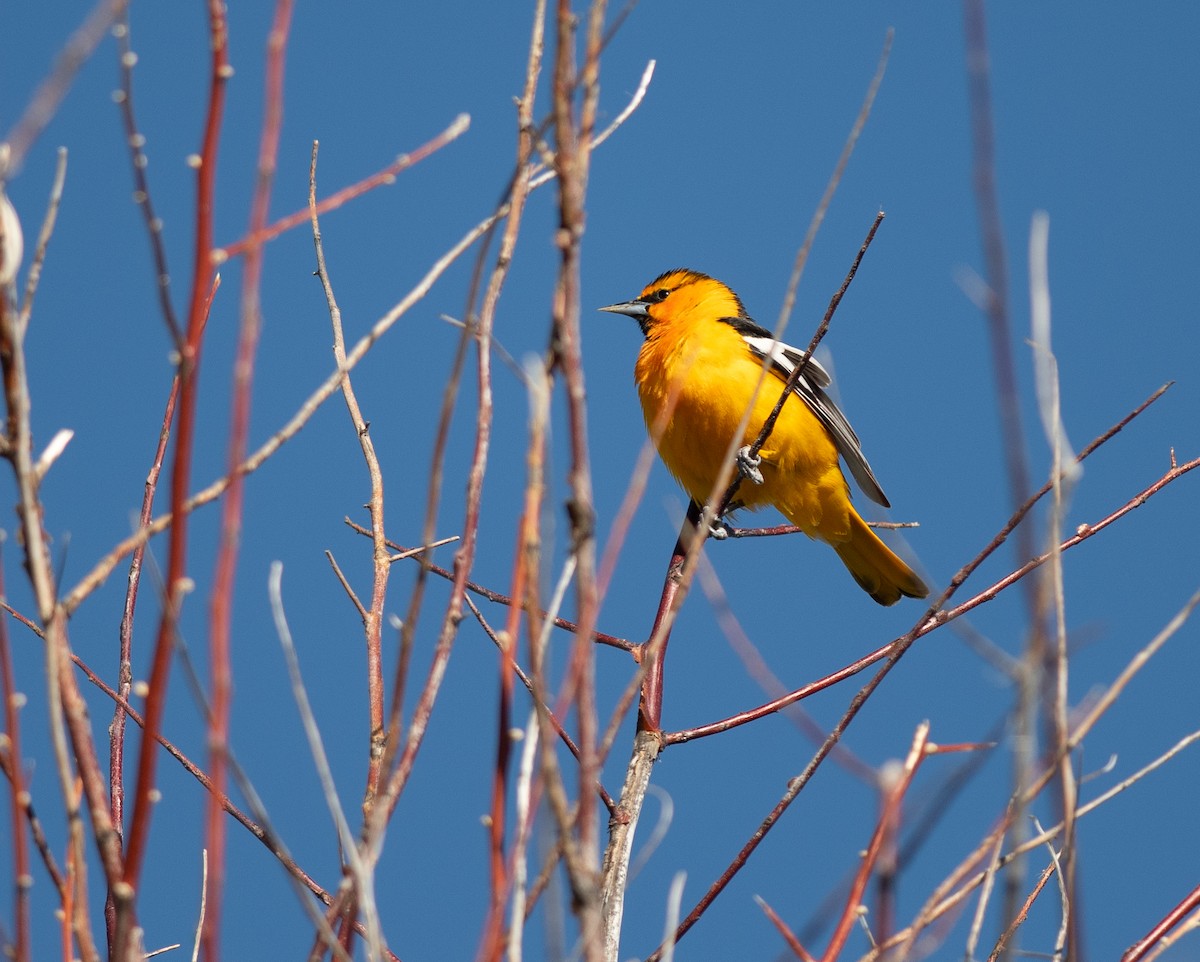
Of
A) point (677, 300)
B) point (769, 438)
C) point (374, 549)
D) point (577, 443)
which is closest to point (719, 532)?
point (769, 438)

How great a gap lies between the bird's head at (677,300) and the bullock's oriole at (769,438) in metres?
0.25

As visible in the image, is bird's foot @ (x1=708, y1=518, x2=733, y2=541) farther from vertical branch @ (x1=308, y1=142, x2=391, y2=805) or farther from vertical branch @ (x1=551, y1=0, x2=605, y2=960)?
vertical branch @ (x1=551, y1=0, x2=605, y2=960)

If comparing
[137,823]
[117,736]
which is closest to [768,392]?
[117,736]

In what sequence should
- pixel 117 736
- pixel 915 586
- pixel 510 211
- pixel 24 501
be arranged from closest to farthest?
1. pixel 24 501
2. pixel 510 211
3. pixel 117 736
4. pixel 915 586

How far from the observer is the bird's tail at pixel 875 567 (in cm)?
502

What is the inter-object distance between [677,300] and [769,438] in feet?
4.09

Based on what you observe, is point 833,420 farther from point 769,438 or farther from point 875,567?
point 875,567

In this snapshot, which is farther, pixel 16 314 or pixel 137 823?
A: pixel 16 314

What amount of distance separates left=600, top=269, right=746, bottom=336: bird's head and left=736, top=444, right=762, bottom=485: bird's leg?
106cm

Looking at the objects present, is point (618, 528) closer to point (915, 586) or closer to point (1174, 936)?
point (1174, 936)

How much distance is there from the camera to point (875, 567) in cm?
511

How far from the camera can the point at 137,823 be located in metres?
0.88

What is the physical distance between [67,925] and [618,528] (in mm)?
574

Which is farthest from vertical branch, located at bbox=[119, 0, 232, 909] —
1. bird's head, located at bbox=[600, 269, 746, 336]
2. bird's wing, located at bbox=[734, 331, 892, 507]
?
bird's head, located at bbox=[600, 269, 746, 336]
